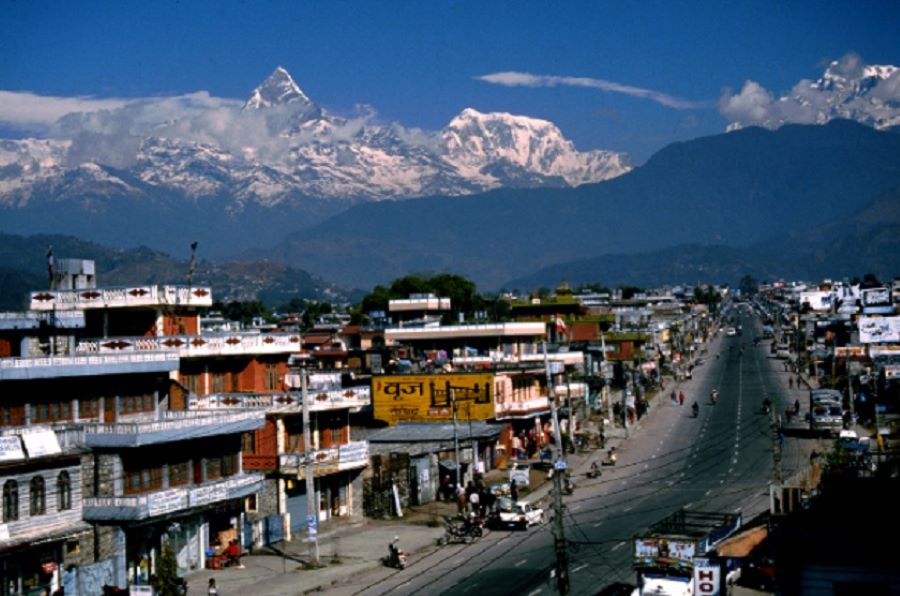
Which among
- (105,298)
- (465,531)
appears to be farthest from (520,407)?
(105,298)

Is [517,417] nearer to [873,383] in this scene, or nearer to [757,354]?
[873,383]

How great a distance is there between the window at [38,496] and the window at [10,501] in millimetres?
631

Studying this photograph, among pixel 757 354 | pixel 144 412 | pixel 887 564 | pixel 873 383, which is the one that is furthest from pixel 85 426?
pixel 757 354

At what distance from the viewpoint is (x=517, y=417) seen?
7344cm

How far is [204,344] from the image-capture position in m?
50.8

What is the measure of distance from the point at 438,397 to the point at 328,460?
19992 mm

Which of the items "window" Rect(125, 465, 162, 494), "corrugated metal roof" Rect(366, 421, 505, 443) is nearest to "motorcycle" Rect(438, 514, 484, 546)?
"window" Rect(125, 465, 162, 494)

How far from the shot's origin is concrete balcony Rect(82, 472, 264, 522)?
3772cm

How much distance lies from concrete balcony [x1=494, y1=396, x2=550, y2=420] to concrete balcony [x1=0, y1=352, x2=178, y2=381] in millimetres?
29608

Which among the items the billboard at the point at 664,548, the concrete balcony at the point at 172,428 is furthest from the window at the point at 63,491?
the billboard at the point at 664,548

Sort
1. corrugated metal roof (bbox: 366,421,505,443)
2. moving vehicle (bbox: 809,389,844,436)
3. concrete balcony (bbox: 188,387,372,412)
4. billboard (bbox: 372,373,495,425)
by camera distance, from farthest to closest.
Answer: moving vehicle (bbox: 809,389,844,436)
billboard (bbox: 372,373,495,425)
corrugated metal roof (bbox: 366,421,505,443)
concrete balcony (bbox: 188,387,372,412)

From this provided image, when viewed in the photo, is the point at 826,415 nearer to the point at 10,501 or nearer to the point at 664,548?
the point at 664,548

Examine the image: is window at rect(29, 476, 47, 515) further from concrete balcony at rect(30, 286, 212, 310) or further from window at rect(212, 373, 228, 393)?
window at rect(212, 373, 228, 393)

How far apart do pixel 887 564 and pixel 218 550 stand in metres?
26.3
